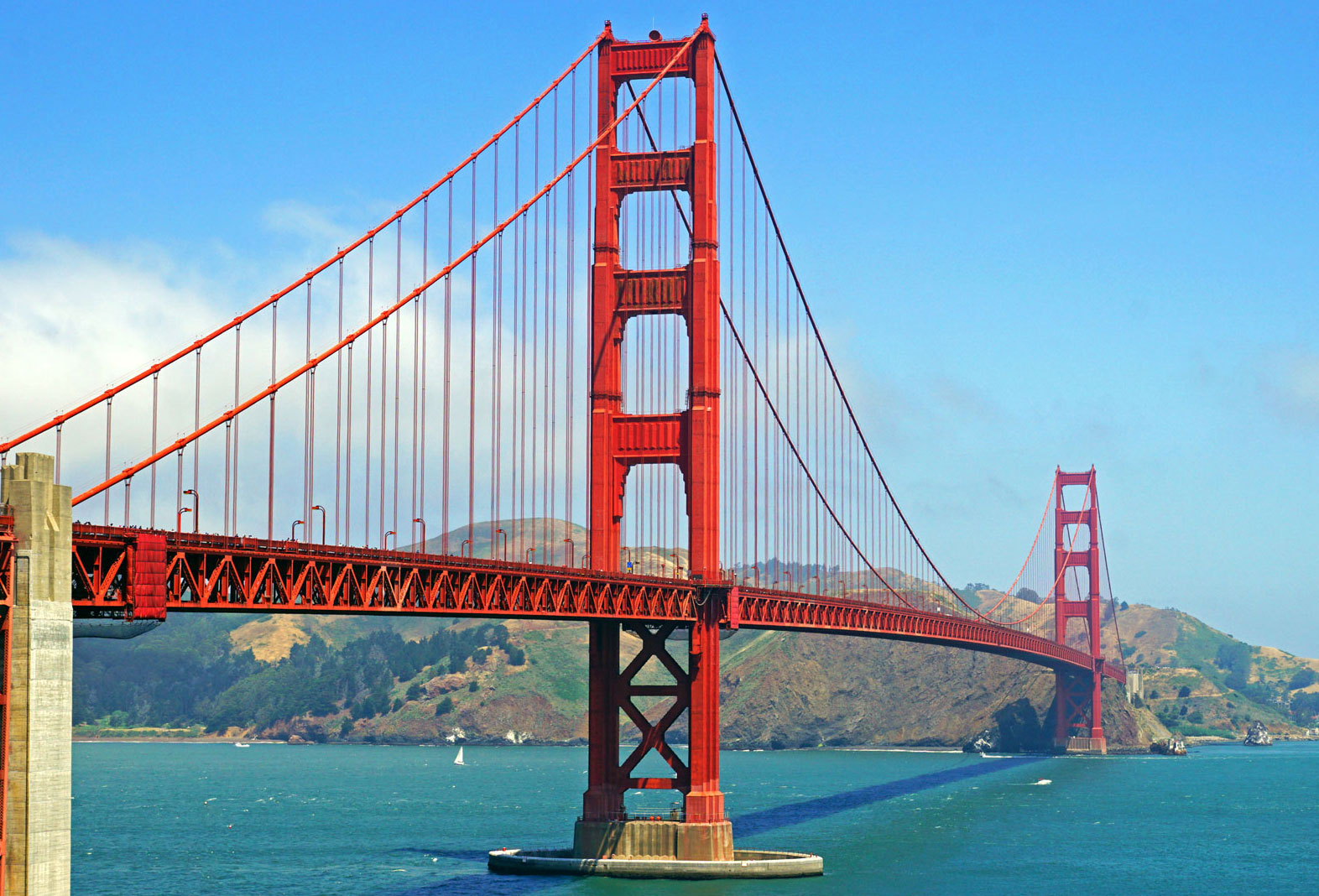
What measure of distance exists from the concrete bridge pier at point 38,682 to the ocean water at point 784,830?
97.0ft

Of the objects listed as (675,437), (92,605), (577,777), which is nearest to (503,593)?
(675,437)

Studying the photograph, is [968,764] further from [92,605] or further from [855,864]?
[92,605]

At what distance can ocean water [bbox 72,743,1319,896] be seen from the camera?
6931 centimetres

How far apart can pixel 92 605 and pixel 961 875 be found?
46112mm

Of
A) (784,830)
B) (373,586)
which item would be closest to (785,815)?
(784,830)

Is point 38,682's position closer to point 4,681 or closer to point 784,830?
point 4,681

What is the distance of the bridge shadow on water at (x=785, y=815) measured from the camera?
6344 centimetres

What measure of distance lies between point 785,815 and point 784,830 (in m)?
11.7

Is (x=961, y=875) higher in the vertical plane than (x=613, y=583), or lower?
lower

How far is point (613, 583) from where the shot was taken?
208 ft

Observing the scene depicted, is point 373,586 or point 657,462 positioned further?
point 657,462

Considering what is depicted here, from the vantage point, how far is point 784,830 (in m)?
88.7

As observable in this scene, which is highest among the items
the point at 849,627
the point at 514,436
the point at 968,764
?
the point at 514,436

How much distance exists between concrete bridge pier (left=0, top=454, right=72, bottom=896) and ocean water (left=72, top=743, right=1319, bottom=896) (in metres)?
29.6
